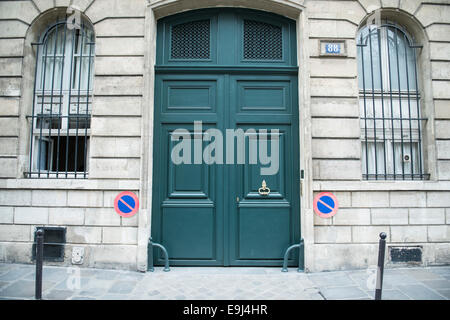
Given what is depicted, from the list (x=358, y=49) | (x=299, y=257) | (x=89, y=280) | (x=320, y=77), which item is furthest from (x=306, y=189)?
(x=89, y=280)

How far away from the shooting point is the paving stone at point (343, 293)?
12.9ft

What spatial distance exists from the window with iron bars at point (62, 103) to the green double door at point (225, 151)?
4.65 feet

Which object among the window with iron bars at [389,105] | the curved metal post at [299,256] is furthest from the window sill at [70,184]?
the window with iron bars at [389,105]

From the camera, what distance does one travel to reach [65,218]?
200 inches

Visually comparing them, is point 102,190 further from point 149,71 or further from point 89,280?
point 149,71

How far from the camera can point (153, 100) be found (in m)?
5.35

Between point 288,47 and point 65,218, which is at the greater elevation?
point 288,47

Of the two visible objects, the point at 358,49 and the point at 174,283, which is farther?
the point at 358,49

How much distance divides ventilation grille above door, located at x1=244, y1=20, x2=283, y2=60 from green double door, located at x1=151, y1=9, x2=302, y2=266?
40 mm

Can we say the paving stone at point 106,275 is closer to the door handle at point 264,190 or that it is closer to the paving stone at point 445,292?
the door handle at point 264,190

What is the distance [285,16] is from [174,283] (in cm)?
517

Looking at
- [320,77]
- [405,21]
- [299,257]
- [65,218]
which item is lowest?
[299,257]
